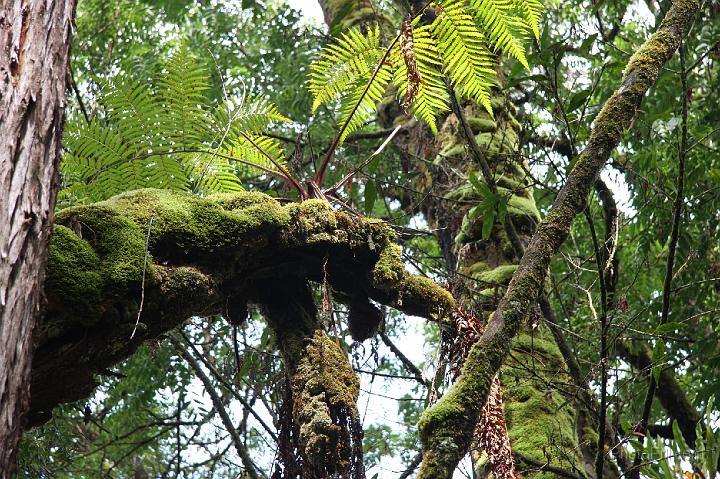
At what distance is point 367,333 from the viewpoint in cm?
340

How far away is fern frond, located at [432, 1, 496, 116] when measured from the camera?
3.12m

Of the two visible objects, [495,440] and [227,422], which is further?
[227,422]

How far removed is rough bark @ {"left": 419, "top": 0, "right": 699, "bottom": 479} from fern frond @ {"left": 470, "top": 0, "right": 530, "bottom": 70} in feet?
1.60

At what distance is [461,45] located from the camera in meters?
3.22

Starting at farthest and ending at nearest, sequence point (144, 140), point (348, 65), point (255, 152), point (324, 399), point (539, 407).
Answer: point (255, 152) → point (539, 407) → point (348, 65) → point (144, 140) → point (324, 399)

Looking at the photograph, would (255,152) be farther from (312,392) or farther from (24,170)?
(24,170)

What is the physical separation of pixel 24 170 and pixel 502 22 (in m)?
2.23

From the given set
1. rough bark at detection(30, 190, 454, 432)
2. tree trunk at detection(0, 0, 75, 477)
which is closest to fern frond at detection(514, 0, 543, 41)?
rough bark at detection(30, 190, 454, 432)

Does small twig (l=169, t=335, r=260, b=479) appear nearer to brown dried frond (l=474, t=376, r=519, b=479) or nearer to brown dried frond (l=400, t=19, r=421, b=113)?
brown dried frond (l=474, t=376, r=519, b=479)

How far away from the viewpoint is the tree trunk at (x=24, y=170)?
163 cm

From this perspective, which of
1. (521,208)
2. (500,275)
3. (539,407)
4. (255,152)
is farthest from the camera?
(521,208)

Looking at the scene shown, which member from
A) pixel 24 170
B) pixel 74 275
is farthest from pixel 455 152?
pixel 24 170

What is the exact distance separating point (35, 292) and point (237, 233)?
107 cm

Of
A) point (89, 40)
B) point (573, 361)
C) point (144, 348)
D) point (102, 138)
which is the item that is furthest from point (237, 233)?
point (89, 40)
